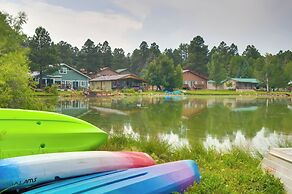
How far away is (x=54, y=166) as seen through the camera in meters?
3.25

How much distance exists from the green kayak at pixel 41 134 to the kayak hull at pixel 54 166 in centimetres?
112

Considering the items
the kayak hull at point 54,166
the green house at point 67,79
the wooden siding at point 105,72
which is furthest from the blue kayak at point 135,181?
the wooden siding at point 105,72

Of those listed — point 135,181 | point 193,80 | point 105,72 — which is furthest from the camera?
point 193,80

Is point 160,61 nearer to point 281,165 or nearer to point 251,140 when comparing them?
A: point 251,140

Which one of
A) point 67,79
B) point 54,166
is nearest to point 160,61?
point 67,79

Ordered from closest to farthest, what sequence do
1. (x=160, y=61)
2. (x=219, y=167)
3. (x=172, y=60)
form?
1. (x=219, y=167)
2. (x=160, y=61)
3. (x=172, y=60)

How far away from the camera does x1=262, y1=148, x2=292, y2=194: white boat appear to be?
3.69 meters

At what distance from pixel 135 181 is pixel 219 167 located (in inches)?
83.7

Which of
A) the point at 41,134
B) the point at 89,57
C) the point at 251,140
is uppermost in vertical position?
the point at 89,57

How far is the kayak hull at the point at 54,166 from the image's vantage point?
3.01m

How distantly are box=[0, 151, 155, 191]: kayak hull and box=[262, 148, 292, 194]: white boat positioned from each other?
5.09ft

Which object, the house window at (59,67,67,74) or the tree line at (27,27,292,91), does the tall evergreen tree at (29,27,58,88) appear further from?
the house window at (59,67,67,74)

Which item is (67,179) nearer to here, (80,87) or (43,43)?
(43,43)

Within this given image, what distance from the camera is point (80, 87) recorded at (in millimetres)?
44375
